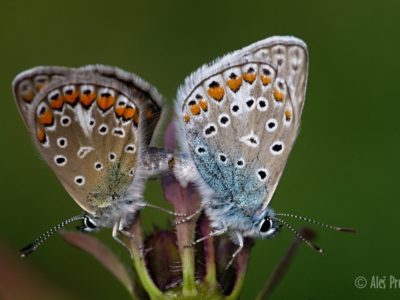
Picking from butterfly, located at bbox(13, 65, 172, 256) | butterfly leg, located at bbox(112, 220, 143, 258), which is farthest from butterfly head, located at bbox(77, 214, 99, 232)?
butterfly leg, located at bbox(112, 220, 143, 258)

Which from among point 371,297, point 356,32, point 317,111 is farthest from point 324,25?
point 371,297

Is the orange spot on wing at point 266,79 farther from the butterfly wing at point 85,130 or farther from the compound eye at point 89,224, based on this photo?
the compound eye at point 89,224

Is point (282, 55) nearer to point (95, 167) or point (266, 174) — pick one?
point (266, 174)

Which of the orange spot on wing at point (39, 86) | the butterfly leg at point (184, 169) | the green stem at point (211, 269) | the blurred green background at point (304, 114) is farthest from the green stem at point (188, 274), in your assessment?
the blurred green background at point (304, 114)

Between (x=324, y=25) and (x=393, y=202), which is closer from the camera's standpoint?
(x=393, y=202)

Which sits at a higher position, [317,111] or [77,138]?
[77,138]

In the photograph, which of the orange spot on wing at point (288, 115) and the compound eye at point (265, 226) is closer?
the compound eye at point (265, 226)

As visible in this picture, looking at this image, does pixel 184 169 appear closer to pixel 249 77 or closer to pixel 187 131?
pixel 187 131
